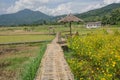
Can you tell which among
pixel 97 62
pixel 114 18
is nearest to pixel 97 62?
pixel 97 62

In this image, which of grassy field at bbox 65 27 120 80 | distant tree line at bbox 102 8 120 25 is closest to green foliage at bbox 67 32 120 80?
grassy field at bbox 65 27 120 80

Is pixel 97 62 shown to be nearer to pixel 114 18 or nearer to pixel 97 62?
pixel 97 62

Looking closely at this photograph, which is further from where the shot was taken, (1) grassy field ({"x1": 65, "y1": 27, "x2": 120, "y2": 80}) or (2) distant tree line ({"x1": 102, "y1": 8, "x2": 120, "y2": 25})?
(2) distant tree line ({"x1": 102, "y1": 8, "x2": 120, "y2": 25})

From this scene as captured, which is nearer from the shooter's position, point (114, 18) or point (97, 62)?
point (97, 62)

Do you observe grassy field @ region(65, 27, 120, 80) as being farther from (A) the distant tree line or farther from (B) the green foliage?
(A) the distant tree line

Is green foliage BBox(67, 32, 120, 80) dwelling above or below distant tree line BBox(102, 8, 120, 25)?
above

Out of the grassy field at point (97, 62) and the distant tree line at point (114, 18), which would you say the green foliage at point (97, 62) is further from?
the distant tree line at point (114, 18)

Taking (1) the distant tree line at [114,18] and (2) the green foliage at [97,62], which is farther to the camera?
(1) the distant tree line at [114,18]

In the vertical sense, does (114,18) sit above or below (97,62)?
below

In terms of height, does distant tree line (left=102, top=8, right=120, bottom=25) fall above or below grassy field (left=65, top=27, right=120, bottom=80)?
below

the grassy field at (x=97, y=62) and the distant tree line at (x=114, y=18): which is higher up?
the grassy field at (x=97, y=62)

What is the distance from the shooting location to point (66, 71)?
413 inches

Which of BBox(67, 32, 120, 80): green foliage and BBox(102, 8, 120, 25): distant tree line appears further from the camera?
BBox(102, 8, 120, 25): distant tree line

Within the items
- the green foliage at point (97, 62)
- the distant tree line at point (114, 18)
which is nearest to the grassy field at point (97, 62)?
the green foliage at point (97, 62)
